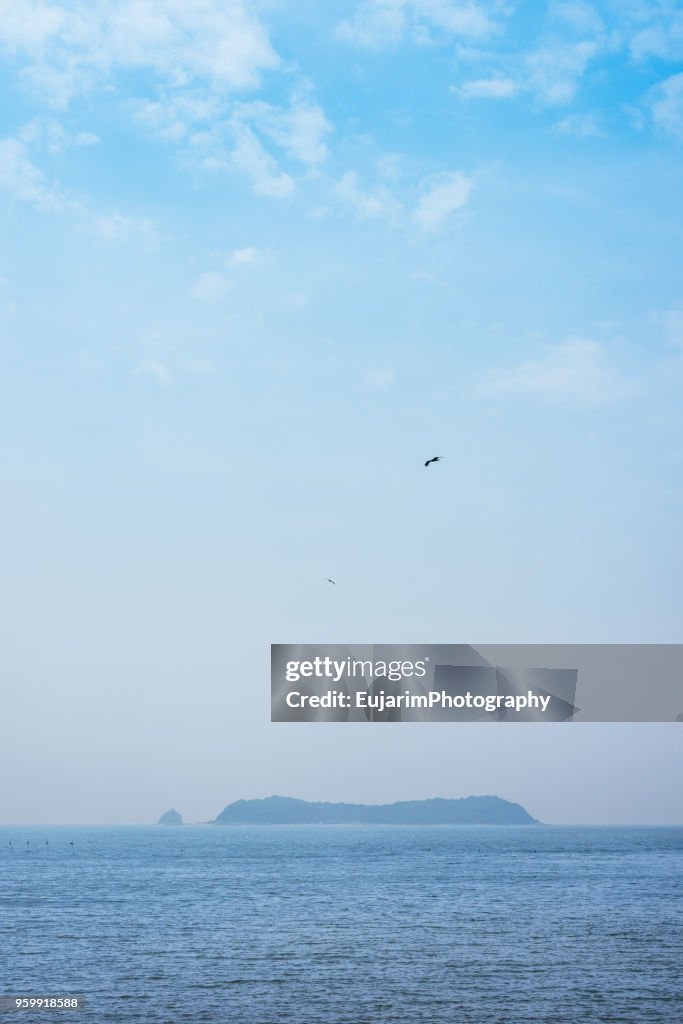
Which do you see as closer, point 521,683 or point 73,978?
point 521,683

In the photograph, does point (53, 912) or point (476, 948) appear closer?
point (476, 948)

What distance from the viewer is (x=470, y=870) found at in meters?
164

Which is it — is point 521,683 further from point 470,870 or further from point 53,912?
point 470,870

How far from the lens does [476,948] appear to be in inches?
2862

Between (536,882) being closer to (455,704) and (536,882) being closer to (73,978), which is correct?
(73,978)

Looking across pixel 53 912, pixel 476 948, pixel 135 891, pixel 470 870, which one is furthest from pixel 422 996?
pixel 470 870

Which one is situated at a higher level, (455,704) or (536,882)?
(455,704)

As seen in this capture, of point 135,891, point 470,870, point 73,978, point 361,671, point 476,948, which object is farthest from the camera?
point 470,870

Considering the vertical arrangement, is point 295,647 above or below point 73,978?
above

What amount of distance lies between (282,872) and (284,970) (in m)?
107

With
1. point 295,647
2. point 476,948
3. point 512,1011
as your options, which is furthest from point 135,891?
point 295,647

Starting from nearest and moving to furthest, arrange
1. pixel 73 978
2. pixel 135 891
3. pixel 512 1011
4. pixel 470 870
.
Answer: pixel 512 1011 → pixel 73 978 → pixel 135 891 → pixel 470 870

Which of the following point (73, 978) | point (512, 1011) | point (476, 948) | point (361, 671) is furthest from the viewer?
point (476, 948)

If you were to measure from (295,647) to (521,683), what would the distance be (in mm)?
10031
